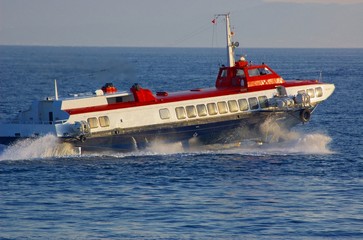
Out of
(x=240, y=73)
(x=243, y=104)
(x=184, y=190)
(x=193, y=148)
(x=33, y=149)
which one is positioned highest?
(x=240, y=73)

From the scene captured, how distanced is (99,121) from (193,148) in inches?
235

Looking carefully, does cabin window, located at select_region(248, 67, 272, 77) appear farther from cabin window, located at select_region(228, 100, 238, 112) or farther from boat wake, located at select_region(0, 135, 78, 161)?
boat wake, located at select_region(0, 135, 78, 161)

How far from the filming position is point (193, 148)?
51250 mm

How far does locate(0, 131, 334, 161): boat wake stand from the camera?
1841 inches

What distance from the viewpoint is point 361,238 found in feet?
106

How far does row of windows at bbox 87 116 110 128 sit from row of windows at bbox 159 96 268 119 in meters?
3.26

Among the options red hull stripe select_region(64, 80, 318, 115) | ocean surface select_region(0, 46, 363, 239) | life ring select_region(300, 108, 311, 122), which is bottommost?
ocean surface select_region(0, 46, 363, 239)

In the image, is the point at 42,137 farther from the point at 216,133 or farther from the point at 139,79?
the point at 139,79

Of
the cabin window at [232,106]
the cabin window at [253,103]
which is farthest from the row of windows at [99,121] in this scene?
the cabin window at [253,103]

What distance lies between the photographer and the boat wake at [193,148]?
4675 centimetres

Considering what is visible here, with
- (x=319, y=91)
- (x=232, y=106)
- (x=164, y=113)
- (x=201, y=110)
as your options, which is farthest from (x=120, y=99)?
(x=319, y=91)

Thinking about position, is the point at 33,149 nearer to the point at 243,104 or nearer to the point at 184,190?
the point at 184,190

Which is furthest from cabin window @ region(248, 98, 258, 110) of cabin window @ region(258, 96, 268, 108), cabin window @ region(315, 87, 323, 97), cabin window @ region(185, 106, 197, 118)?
cabin window @ region(315, 87, 323, 97)

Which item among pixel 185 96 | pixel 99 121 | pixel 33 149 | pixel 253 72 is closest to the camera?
pixel 33 149
